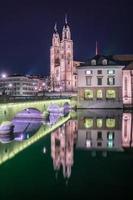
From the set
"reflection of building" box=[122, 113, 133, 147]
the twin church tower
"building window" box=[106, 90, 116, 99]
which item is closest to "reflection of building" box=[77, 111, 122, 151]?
"reflection of building" box=[122, 113, 133, 147]

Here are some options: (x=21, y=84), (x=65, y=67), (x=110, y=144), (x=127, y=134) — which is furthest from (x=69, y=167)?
(x=21, y=84)

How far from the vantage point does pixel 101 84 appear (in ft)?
270

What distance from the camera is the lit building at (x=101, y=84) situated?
8144cm

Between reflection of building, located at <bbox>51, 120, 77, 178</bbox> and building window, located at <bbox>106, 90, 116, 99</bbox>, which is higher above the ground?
building window, located at <bbox>106, 90, 116, 99</bbox>

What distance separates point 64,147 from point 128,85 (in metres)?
51.9

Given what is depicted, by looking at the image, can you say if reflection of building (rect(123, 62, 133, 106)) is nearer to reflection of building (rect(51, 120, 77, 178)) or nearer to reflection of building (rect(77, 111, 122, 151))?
reflection of building (rect(77, 111, 122, 151))

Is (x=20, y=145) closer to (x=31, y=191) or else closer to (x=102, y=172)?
(x=102, y=172)

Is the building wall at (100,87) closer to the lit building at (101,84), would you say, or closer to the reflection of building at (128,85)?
the lit building at (101,84)

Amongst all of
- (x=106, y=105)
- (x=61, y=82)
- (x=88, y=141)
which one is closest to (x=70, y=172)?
(x=88, y=141)

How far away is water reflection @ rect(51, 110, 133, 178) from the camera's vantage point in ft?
90.8

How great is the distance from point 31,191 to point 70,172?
14.8 ft

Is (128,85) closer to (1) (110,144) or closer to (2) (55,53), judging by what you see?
(1) (110,144)

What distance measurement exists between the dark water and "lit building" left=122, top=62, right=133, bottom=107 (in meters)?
40.7

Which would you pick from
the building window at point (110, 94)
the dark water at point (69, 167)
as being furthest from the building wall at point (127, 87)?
the dark water at point (69, 167)
